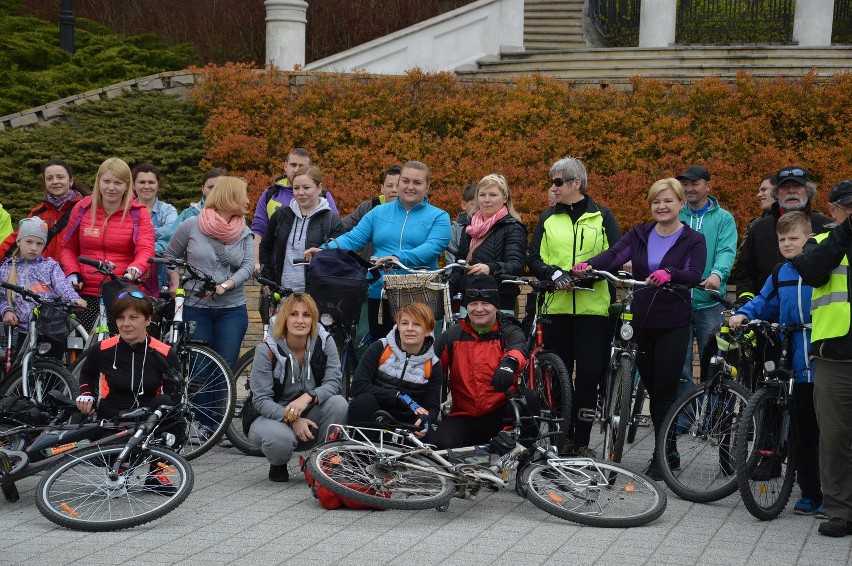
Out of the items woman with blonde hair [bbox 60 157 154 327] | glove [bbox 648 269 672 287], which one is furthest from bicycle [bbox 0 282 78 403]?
glove [bbox 648 269 672 287]

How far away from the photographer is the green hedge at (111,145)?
53.3 feet

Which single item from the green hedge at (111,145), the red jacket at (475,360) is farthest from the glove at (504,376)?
the green hedge at (111,145)

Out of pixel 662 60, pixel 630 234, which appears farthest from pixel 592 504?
pixel 662 60

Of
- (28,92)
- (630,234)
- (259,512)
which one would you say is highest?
(28,92)

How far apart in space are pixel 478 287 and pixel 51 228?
386cm

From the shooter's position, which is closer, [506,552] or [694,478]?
[506,552]

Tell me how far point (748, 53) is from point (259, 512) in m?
14.1

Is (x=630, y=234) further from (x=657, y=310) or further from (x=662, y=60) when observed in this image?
(x=662, y=60)

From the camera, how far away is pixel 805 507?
7453 millimetres

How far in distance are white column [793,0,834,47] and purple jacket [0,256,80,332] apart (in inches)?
616

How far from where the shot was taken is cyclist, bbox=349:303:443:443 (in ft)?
25.3

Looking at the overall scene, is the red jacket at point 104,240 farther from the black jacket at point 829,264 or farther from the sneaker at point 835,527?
the sneaker at point 835,527

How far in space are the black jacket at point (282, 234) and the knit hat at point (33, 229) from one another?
5.55 ft

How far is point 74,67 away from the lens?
20.1 metres
